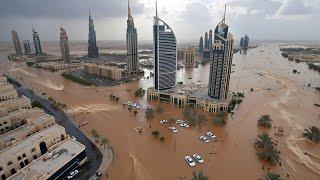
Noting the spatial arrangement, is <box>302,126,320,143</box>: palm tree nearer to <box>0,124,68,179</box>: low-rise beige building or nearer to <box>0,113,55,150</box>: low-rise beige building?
<box>0,124,68,179</box>: low-rise beige building

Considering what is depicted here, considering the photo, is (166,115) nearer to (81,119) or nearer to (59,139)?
(81,119)

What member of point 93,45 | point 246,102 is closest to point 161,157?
point 246,102

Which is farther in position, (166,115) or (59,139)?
(166,115)

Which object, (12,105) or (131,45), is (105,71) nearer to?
(131,45)

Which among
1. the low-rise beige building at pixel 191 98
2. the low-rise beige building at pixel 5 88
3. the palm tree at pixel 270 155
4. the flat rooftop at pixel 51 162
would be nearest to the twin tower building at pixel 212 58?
the low-rise beige building at pixel 191 98

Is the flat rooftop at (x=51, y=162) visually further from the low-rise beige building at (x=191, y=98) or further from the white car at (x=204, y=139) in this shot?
the low-rise beige building at (x=191, y=98)
